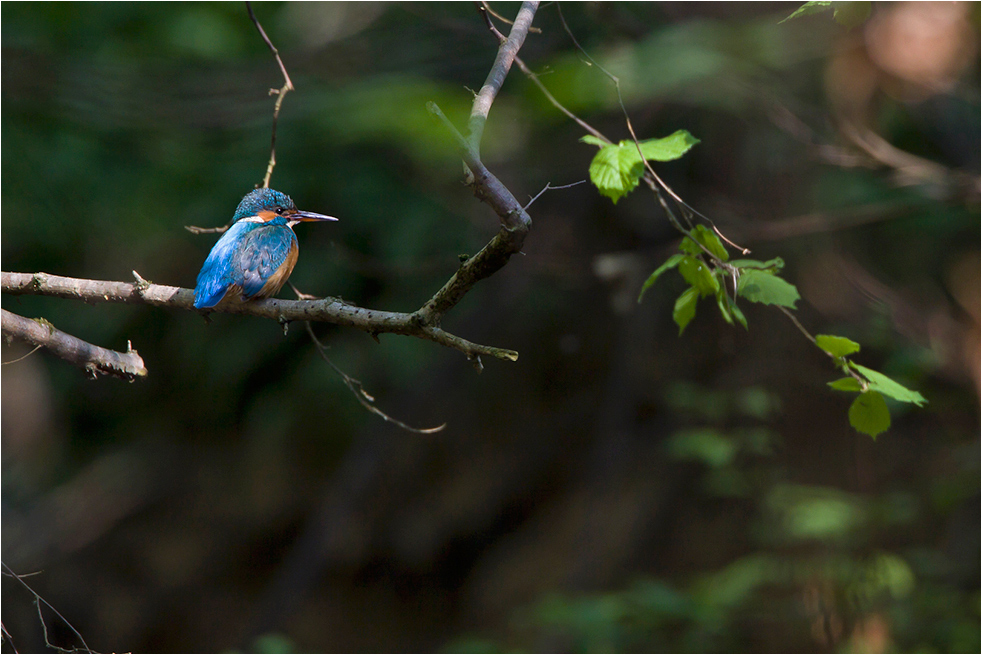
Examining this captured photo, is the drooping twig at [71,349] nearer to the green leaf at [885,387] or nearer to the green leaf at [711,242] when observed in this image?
the green leaf at [711,242]

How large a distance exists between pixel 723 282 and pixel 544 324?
3.89m

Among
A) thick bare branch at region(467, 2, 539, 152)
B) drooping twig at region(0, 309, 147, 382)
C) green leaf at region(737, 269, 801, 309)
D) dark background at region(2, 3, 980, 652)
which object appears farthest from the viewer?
dark background at region(2, 3, 980, 652)

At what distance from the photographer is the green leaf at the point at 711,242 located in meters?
1.65

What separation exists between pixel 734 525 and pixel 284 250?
13.2 feet

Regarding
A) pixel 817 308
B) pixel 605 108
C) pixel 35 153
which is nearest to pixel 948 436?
pixel 817 308

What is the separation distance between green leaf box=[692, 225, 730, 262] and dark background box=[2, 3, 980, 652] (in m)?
1.84

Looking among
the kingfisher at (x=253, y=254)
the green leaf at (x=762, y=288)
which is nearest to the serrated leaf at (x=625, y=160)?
the green leaf at (x=762, y=288)

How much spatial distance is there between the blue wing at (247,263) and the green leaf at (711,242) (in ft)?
4.39

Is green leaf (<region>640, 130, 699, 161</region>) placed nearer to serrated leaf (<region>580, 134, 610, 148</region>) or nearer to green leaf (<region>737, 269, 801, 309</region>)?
serrated leaf (<region>580, 134, 610, 148</region>)

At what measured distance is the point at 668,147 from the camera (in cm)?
170

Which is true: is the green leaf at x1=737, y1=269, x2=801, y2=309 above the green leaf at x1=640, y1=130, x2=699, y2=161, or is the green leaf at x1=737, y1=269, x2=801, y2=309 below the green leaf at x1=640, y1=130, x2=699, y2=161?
below

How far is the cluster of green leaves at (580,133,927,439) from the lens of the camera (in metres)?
1.53

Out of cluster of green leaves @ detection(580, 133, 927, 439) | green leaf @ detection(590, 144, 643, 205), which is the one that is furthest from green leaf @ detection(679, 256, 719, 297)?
green leaf @ detection(590, 144, 643, 205)

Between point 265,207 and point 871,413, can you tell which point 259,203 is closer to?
point 265,207
